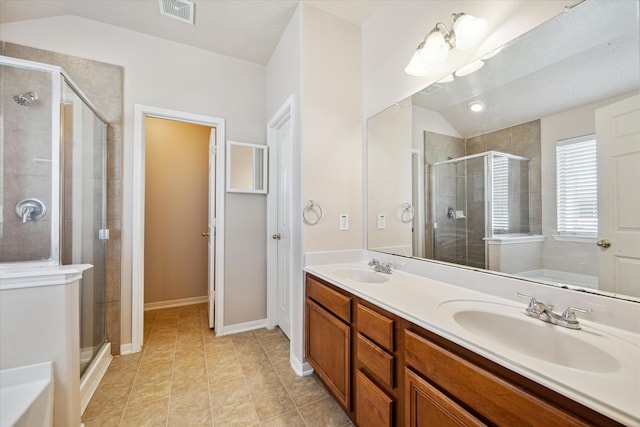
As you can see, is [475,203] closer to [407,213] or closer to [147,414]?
A: [407,213]

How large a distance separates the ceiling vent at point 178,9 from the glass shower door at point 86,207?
958 millimetres

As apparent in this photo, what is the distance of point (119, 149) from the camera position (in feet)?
7.17

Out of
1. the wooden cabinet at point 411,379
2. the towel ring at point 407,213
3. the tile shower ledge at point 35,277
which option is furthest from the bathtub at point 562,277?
the tile shower ledge at point 35,277

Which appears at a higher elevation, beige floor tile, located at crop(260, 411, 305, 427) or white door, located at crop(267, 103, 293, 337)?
white door, located at crop(267, 103, 293, 337)

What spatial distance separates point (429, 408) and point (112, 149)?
2.79 m

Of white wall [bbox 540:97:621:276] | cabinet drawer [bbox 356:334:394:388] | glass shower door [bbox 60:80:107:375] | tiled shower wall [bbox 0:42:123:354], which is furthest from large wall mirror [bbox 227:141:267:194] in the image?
white wall [bbox 540:97:621:276]

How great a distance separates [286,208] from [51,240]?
1.59m

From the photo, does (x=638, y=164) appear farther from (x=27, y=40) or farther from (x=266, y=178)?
(x=27, y=40)

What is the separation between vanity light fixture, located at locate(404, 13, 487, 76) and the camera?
127cm

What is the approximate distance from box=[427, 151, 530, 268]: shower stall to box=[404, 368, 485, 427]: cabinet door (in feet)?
2.21

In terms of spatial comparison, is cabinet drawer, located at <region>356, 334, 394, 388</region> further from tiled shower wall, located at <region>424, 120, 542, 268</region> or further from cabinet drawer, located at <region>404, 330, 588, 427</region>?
tiled shower wall, located at <region>424, 120, 542, 268</region>

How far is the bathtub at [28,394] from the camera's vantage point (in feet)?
3.64

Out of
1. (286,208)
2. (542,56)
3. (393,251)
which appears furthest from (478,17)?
(286,208)

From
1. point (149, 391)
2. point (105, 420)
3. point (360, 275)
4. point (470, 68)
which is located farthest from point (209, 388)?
point (470, 68)
